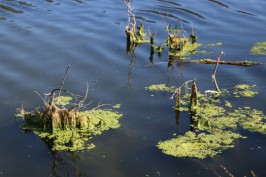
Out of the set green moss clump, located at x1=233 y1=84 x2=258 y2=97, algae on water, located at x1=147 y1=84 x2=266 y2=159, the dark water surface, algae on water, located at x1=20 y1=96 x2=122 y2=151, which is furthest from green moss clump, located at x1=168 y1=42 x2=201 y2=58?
algae on water, located at x1=20 y1=96 x2=122 y2=151

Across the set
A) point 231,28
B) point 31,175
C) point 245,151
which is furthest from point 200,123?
point 231,28

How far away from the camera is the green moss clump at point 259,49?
36.3 ft

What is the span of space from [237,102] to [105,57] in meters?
3.48

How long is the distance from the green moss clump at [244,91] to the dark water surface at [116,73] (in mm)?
138

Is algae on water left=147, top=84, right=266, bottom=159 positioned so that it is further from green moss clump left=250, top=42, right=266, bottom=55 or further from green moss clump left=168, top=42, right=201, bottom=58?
green moss clump left=250, top=42, right=266, bottom=55

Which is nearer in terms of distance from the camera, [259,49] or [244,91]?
[244,91]

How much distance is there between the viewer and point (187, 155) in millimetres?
7152

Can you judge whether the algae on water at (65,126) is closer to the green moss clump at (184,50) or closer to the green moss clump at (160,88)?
the green moss clump at (160,88)

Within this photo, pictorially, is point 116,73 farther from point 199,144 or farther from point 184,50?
point 199,144

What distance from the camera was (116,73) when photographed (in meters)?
10.0

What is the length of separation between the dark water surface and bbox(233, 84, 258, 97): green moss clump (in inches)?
5.4

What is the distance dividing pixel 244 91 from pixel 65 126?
3.67m

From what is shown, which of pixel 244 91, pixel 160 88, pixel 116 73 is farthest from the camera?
pixel 116 73

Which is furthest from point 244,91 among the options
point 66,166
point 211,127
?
point 66,166
